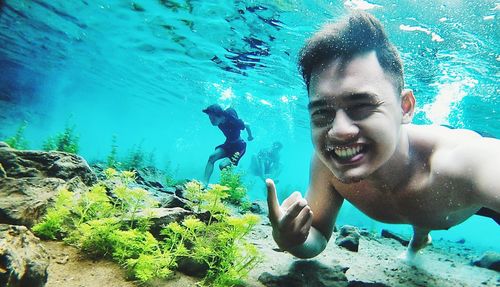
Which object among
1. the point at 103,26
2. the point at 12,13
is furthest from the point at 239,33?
the point at 12,13

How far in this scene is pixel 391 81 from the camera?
251cm

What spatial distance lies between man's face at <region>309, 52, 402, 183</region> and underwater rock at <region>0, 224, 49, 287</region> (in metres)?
2.45

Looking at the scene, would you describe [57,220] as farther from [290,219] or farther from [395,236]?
[395,236]

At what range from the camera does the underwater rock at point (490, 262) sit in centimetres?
560

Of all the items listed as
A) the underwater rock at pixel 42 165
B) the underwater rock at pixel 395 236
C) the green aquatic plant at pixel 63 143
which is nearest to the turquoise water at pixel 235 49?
the green aquatic plant at pixel 63 143

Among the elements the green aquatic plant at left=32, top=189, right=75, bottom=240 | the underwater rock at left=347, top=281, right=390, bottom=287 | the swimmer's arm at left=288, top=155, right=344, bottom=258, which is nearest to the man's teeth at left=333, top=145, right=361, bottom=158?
the swimmer's arm at left=288, top=155, right=344, bottom=258

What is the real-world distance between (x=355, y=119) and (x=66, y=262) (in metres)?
3.12

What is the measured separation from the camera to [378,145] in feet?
7.57

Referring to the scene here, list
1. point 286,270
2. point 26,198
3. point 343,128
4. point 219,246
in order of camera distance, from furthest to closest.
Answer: point 286,270 → point 26,198 → point 219,246 → point 343,128

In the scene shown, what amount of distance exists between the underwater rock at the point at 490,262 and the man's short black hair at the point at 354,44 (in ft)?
17.8

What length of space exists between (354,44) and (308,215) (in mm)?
1609

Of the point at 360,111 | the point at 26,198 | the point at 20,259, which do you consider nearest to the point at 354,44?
the point at 360,111

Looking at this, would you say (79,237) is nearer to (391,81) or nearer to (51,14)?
(391,81)

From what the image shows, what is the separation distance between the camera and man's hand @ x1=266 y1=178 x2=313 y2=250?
2527 millimetres
